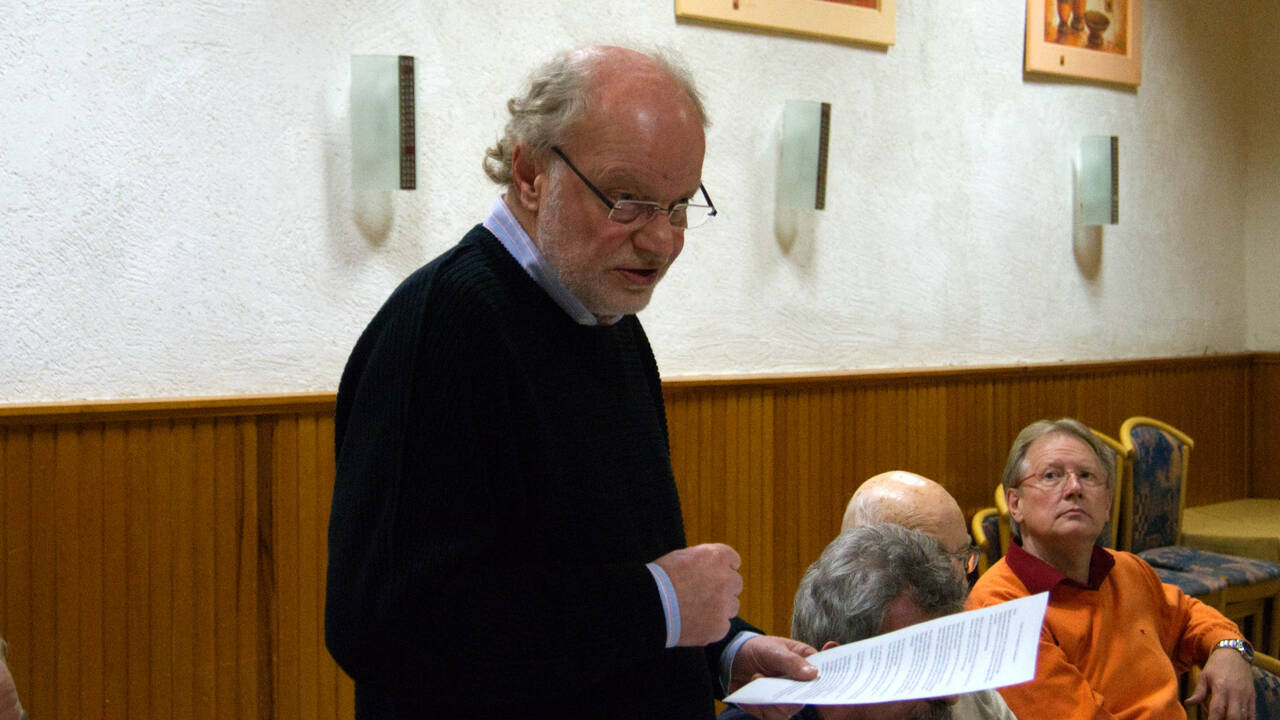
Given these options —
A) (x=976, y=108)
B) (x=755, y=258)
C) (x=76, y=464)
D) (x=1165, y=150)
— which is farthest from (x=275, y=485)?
(x=1165, y=150)

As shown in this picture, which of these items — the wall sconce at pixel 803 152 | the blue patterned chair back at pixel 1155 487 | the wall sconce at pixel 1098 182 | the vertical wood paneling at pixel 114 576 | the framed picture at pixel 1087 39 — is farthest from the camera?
the wall sconce at pixel 1098 182

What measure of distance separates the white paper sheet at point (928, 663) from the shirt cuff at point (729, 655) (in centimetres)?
13

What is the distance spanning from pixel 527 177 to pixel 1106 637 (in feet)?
7.28

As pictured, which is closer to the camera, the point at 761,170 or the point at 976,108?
the point at 761,170

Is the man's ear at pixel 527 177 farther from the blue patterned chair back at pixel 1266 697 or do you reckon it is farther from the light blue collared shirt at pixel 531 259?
the blue patterned chair back at pixel 1266 697

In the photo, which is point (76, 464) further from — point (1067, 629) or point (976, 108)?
point (976, 108)

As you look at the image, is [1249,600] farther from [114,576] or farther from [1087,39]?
[114,576]

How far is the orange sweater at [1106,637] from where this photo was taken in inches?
103

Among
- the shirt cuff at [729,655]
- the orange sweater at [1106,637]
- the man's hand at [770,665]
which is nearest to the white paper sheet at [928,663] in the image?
the man's hand at [770,665]

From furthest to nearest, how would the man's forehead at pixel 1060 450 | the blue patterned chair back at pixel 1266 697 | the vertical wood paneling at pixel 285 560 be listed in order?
1. the vertical wood paneling at pixel 285 560
2. the man's forehead at pixel 1060 450
3. the blue patterned chair back at pixel 1266 697

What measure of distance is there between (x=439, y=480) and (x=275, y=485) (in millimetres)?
2334

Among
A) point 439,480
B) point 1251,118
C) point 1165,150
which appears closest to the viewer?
point 439,480

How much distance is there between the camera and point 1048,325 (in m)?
5.41

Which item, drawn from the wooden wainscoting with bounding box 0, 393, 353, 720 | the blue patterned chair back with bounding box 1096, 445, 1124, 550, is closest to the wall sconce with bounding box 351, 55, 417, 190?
the wooden wainscoting with bounding box 0, 393, 353, 720
